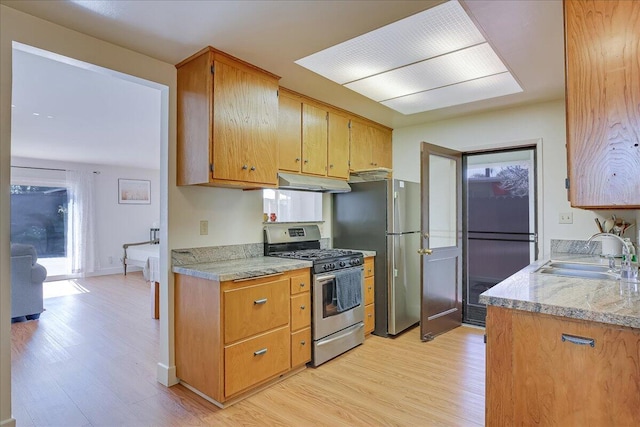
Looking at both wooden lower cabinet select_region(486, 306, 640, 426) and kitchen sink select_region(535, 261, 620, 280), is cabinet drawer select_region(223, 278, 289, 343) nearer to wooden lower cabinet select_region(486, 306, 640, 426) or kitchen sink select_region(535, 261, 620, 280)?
wooden lower cabinet select_region(486, 306, 640, 426)

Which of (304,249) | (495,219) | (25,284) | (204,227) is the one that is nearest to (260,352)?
(204,227)

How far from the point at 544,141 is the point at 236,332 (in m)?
3.33

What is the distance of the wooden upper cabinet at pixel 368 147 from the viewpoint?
387cm

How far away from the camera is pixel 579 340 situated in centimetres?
126

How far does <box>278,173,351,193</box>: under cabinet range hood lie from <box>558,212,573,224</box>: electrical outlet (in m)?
2.06

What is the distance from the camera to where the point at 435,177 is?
3715mm

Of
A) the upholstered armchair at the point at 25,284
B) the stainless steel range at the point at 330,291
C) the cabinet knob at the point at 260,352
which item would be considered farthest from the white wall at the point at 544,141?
the upholstered armchair at the point at 25,284

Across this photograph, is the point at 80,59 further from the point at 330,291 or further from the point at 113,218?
the point at 113,218

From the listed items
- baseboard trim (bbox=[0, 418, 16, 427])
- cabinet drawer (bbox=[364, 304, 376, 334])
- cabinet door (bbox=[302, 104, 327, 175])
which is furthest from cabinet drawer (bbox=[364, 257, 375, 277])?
baseboard trim (bbox=[0, 418, 16, 427])

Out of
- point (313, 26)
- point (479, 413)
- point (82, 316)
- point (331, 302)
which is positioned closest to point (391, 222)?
point (331, 302)

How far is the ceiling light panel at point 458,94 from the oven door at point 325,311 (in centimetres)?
181

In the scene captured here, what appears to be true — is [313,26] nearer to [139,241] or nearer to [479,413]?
[479,413]

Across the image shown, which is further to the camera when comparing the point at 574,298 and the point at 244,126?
the point at 244,126

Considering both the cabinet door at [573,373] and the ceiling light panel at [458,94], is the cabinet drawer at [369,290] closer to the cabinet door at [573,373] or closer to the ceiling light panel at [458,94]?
the ceiling light panel at [458,94]
